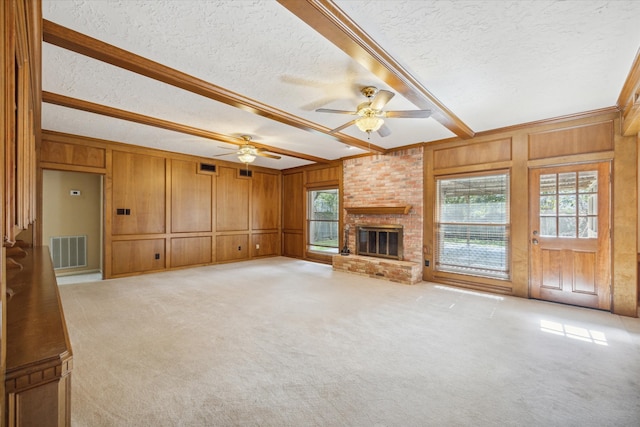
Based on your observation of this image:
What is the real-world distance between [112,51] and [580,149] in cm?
560

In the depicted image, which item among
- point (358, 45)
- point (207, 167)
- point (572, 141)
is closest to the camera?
point (358, 45)

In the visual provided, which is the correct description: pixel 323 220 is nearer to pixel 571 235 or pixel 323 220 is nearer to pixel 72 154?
pixel 571 235

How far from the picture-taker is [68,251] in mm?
6070

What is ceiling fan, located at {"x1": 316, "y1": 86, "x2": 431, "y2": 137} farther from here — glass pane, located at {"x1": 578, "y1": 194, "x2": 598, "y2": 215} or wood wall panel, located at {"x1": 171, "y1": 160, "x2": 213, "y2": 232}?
wood wall panel, located at {"x1": 171, "y1": 160, "x2": 213, "y2": 232}

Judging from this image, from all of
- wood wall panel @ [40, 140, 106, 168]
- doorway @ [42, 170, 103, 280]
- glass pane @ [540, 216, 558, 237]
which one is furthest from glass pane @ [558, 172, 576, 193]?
doorway @ [42, 170, 103, 280]

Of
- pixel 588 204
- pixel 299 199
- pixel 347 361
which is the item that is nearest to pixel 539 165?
pixel 588 204

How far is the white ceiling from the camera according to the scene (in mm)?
2014

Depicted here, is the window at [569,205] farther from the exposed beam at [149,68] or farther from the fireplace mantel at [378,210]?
the exposed beam at [149,68]

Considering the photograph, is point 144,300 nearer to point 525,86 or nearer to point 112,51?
point 112,51

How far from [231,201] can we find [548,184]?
657 cm

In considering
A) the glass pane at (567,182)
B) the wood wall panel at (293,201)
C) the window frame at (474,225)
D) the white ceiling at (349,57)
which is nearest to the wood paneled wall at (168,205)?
the wood wall panel at (293,201)

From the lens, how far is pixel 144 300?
13.7 feet

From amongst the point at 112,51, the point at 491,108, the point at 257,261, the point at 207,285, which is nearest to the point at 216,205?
the point at 257,261

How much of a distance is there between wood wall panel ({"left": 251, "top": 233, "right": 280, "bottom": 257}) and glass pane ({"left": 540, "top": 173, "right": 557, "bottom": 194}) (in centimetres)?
641
